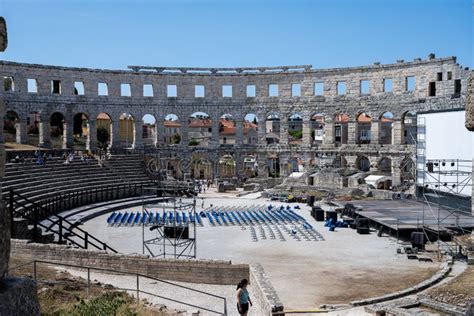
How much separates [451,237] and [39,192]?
17783 mm

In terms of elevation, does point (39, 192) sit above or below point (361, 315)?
above

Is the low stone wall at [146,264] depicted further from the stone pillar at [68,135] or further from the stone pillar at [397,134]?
the stone pillar at [397,134]

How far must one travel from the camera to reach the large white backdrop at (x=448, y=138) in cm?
2291

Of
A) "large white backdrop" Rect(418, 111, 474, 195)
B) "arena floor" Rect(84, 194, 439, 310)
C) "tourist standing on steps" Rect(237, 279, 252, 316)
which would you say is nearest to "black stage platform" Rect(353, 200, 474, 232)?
"arena floor" Rect(84, 194, 439, 310)

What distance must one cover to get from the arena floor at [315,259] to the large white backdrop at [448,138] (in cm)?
616

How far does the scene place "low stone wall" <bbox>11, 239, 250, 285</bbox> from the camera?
1349 centimetres

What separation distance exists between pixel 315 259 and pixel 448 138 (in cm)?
1165

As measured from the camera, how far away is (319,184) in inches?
1416

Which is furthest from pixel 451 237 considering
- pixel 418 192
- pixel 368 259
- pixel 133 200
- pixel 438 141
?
pixel 133 200

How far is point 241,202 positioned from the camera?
1233 inches

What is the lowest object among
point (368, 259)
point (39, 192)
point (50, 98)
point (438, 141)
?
point (368, 259)

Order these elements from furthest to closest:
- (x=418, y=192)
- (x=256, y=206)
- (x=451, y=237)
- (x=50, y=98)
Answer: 1. (x=50, y=98)
2. (x=256, y=206)
3. (x=418, y=192)
4. (x=451, y=237)

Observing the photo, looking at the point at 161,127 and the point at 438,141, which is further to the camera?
the point at 161,127

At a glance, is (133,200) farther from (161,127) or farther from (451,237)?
(451,237)
